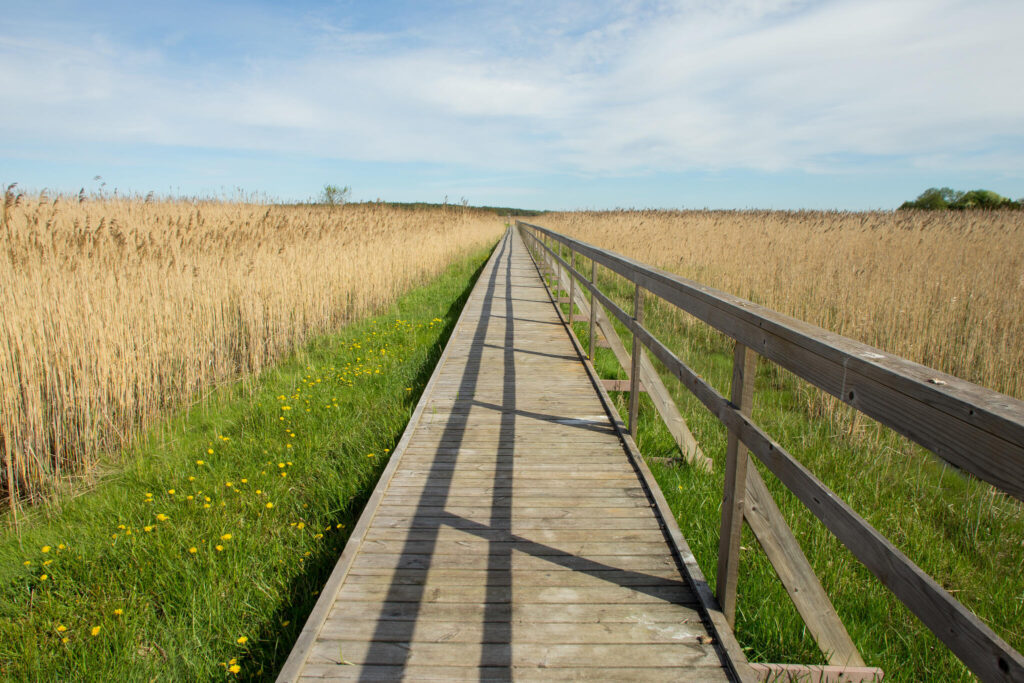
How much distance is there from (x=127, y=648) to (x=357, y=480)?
1.53m

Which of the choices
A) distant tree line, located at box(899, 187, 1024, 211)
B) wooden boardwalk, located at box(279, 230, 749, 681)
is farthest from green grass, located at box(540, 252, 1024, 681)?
distant tree line, located at box(899, 187, 1024, 211)

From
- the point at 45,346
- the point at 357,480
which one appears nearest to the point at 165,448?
the point at 45,346

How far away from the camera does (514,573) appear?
2451 millimetres

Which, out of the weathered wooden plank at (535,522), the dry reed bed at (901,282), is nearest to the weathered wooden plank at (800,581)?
the weathered wooden plank at (535,522)

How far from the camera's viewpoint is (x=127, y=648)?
2395 millimetres

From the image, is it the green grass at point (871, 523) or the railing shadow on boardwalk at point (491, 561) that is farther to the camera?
the green grass at point (871, 523)

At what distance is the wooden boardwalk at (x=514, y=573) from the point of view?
1.96m

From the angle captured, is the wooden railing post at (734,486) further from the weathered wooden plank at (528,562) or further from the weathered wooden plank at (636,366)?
the weathered wooden plank at (636,366)

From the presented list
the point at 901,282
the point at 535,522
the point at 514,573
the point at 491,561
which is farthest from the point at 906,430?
the point at 901,282

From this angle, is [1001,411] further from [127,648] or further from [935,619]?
[127,648]

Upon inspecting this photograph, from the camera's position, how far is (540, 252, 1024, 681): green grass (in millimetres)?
2379

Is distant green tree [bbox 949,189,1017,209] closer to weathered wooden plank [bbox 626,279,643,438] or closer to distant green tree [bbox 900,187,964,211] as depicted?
distant green tree [bbox 900,187,964,211]

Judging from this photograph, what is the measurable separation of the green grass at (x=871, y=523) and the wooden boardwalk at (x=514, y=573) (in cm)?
37

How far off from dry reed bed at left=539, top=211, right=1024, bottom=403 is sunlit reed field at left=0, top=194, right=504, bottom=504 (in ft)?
20.6
